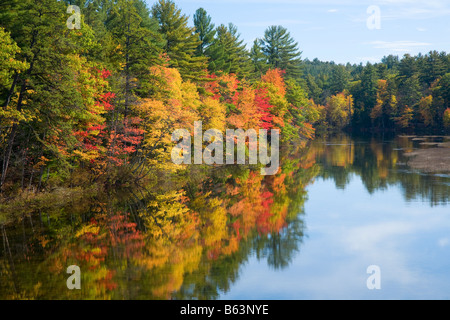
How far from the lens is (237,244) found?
18281 mm

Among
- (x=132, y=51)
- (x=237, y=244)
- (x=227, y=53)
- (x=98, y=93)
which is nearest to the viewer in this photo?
(x=237, y=244)

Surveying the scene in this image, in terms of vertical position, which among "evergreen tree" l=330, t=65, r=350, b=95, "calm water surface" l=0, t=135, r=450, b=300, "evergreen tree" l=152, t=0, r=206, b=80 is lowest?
"calm water surface" l=0, t=135, r=450, b=300

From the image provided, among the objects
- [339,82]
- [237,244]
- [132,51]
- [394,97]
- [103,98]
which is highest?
[339,82]

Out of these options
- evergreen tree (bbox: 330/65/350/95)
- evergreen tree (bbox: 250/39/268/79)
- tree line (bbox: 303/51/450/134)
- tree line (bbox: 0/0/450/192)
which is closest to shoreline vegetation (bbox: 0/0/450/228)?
tree line (bbox: 0/0/450/192)

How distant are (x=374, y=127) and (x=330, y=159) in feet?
264

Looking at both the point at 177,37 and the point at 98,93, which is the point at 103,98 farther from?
the point at 177,37

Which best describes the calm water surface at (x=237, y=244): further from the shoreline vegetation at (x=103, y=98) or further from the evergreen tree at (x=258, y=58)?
the evergreen tree at (x=258, y=58)

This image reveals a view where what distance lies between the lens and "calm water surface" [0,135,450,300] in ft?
44.2

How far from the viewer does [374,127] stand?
414ft

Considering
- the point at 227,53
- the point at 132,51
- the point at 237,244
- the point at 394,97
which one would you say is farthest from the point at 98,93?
the point at 394,97

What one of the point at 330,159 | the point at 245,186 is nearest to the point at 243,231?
the point at 245,186

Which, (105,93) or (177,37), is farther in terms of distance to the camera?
(177,37)

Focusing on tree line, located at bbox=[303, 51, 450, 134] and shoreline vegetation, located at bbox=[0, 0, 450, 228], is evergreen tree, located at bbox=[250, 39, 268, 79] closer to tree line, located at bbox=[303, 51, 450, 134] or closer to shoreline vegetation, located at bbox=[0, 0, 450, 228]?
tree line, located at bbox=[303, 51, 450, 134]
